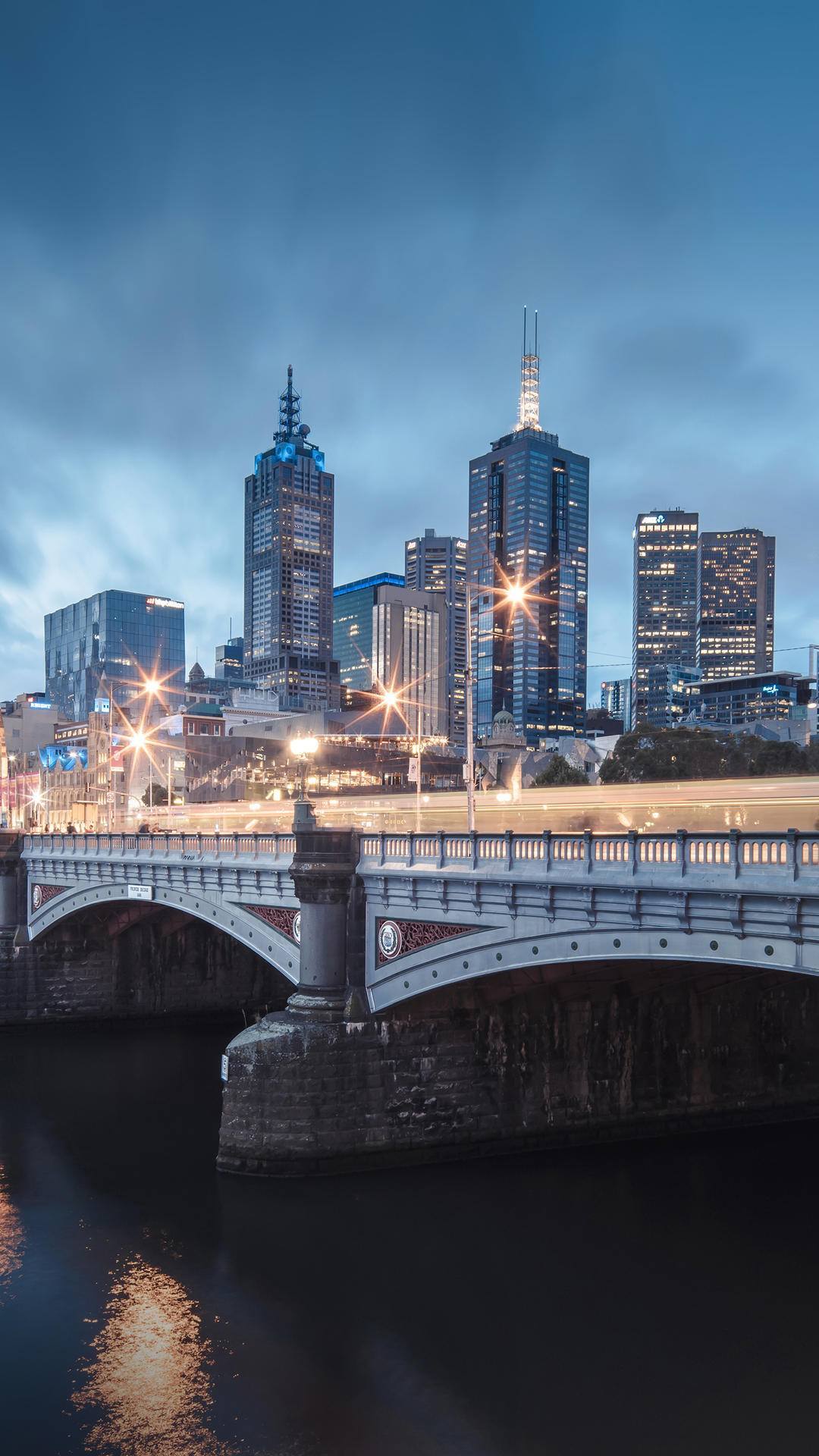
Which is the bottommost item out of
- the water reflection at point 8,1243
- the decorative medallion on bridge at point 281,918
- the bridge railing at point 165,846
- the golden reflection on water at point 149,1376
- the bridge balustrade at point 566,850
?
the water reflection at point 8,1243

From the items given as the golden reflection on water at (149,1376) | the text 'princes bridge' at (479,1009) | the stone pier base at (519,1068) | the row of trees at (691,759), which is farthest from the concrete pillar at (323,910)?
the row of trees at (691,759)

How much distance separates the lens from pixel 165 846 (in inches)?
1535

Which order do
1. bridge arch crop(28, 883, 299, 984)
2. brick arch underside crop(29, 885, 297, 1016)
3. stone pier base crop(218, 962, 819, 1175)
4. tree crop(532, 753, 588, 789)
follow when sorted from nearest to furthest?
stone pier base crop(218, 962, 819, 1175) < bridge arch crop(28, 883, 299, 984) < brick arch underside crop(29, 885, 297, 1016) < tree crop(532, 753, 588, 789)

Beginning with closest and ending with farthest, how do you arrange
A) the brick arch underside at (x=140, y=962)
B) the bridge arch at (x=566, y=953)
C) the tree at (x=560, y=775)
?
the bridge arch at (x=566, y=953)
the brick arch underside at (x=140, y=962)
the tree at (x=560, y=775)

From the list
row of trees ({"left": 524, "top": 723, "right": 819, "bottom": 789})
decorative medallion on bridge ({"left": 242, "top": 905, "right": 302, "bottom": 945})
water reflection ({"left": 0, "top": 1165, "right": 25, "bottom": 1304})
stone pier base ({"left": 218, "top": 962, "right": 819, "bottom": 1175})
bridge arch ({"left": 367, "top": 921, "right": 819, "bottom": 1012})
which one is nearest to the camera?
bridge arch ({"left": 367, "top": 921, "right": 819, "bottom": 1012})

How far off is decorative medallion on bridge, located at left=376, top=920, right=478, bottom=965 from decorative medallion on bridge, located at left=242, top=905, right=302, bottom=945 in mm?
2709

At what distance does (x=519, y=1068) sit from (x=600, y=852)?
927 centimetres

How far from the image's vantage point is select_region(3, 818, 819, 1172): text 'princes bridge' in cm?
2183

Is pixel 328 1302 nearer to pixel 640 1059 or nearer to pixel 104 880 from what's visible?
pixel 640 1059

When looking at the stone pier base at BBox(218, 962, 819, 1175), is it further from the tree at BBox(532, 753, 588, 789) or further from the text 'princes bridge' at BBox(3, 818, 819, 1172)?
the tree at BBox(532, 753, 588, 789)

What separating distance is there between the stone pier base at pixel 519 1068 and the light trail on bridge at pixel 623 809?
339cm

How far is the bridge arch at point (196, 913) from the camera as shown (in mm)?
30953

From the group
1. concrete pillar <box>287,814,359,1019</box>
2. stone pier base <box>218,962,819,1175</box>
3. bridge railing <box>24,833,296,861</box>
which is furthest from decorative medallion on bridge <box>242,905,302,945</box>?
stone pier base <box>218,962,819,1175</box>

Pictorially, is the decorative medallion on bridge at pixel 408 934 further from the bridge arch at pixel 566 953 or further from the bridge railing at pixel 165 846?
the bridge railing at pixel 165 846
